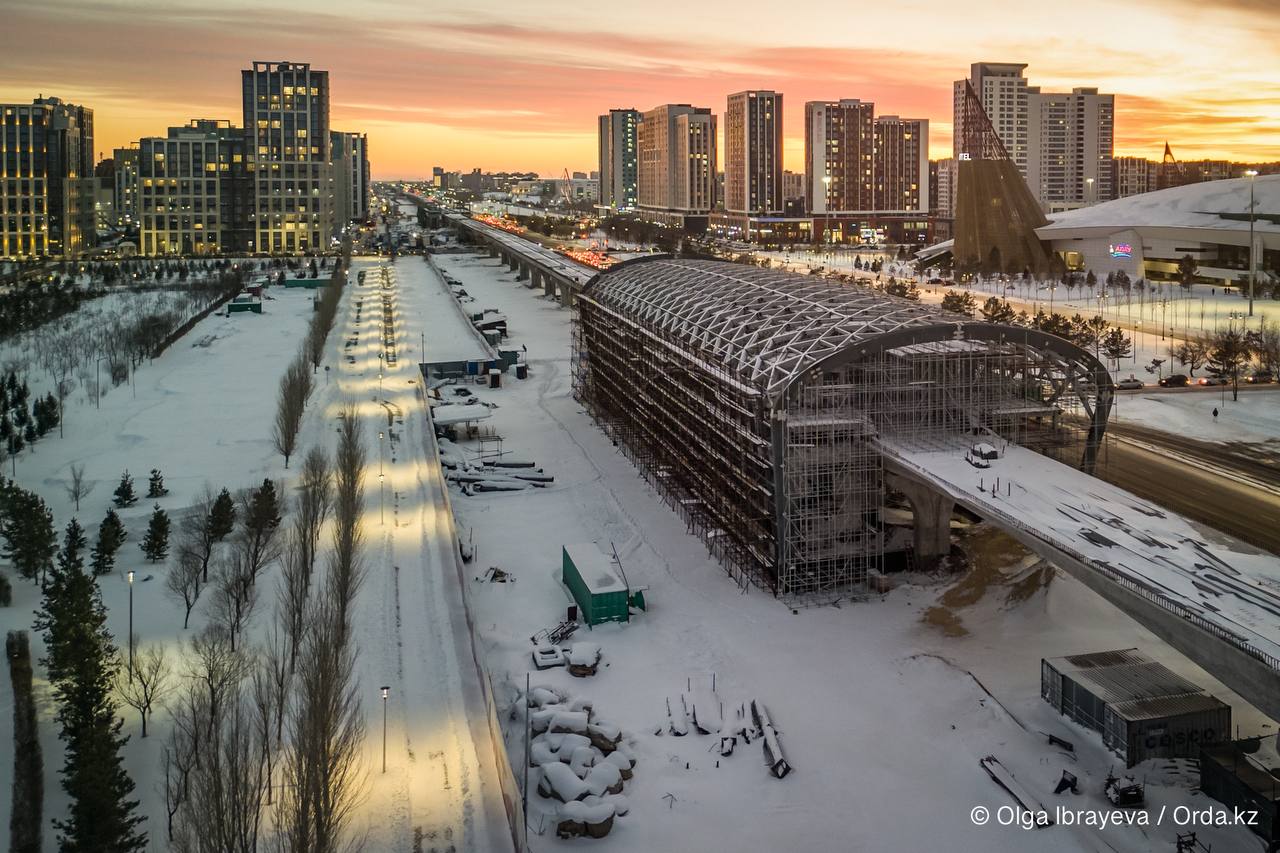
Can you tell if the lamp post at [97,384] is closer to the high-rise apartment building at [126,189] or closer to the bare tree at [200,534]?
the bare tree at [200,534]

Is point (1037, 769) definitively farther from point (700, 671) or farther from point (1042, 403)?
A: point (1042, 403)

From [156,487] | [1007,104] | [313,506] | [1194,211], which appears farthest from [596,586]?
[1007,104]

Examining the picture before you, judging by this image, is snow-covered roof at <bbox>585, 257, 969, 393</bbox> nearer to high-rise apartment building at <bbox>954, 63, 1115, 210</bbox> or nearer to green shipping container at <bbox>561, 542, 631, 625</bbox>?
green shipping container at <bbox>561, 542, 631, 625</bbox>

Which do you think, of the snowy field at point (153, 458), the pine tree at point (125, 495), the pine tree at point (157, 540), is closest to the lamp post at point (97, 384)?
the snowy field at point (153, 458)

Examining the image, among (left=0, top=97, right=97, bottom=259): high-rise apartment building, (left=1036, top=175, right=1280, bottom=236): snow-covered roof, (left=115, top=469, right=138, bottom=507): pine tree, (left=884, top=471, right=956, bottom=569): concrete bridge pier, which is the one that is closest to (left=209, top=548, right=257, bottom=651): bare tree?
(left=115, top=469, right=138, bottom=507): pine tree

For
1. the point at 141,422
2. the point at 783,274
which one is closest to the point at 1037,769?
the point at 783,274
